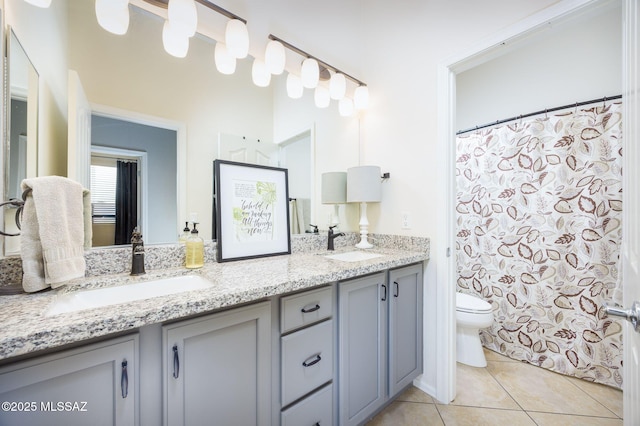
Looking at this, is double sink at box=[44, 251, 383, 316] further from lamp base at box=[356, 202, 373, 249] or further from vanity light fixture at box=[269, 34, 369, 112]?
vanity light fixture at box=[269, 34, 369, 112]

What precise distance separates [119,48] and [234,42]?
1.72 ft

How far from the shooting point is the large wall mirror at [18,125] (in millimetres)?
881

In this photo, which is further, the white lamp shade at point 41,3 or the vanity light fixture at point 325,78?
the vanity light fixture at point 325,78

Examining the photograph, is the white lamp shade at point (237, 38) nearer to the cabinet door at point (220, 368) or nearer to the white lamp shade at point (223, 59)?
the white lamp shade at point (223, 59)

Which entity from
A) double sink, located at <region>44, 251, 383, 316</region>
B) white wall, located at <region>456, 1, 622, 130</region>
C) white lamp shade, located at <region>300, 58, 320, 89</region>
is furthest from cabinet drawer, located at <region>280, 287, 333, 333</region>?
white wall, located at <region>456, 1, 622, 130</region>

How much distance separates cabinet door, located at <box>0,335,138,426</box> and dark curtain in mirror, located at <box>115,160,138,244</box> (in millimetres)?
611

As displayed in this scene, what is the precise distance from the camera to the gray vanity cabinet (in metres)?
1.22

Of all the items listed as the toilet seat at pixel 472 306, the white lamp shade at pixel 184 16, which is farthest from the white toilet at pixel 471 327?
the white lamp shade at pixel 184 16

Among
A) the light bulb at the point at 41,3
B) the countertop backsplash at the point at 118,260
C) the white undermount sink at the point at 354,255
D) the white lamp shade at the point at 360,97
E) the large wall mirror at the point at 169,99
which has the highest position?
the white lamp shade at the point at 360,97

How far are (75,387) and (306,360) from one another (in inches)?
29.0

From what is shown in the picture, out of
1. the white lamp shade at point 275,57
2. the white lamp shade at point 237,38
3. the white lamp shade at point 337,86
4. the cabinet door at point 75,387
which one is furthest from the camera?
the white lamp shade at point 337,86

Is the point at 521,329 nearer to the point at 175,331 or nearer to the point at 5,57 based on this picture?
the point at 175,331

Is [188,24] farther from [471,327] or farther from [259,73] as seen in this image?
[471,327]

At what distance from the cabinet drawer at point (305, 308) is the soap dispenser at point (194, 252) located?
473 mm
